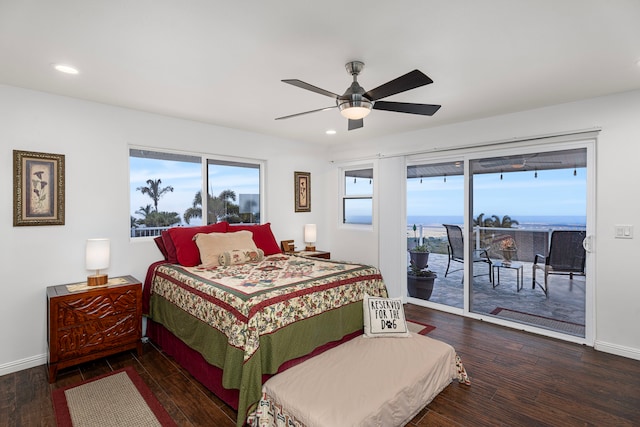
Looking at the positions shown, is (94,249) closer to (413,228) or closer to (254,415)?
(254,415)

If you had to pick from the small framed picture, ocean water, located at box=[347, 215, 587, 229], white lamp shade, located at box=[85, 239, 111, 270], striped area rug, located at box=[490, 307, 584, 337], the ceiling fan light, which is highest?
the ceiling fan light

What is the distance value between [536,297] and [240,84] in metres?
3.95

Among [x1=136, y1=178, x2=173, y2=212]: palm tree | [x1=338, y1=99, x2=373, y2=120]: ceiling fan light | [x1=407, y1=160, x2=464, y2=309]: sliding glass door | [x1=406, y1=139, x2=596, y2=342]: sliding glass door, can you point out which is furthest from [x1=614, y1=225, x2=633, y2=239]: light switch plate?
[x1=136, y1=178, x2=173, y2=212]: palm tree

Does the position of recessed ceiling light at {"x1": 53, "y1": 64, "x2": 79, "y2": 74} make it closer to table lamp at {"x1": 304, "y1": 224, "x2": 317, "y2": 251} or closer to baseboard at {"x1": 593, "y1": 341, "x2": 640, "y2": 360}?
table lamp at {"x1": 304, "y1": 224, "x2": 317, "y2": 251}

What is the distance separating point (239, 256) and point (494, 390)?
2.58 metres

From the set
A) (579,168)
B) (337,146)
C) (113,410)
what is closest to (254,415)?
(113,410)

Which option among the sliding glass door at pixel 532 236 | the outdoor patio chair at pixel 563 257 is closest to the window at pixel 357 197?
the sliding glass door at pixel 532 236

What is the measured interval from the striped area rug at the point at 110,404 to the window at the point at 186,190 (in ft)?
5.14

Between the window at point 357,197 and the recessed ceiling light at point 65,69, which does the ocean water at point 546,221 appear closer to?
the window at point 357,197

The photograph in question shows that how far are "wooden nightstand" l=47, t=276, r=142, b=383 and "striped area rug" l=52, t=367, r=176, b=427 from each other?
248mm

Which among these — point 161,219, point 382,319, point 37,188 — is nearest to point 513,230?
point 382,319

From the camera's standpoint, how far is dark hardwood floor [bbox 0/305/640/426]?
2164mm

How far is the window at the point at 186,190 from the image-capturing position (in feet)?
12.1

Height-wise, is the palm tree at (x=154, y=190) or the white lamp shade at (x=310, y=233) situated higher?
the palm tree at (x=154, y=190)
